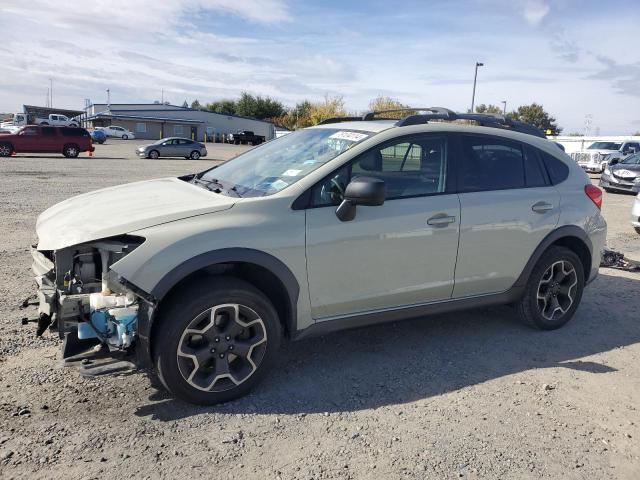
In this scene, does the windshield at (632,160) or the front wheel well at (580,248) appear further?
the windshield at (632,160)

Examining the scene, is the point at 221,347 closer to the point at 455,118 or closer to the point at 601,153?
the point at 455,118

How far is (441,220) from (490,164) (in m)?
0.84

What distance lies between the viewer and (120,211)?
11.7 ft

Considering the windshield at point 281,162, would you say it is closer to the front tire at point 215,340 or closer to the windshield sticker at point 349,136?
the windshield sticker at point 349,136

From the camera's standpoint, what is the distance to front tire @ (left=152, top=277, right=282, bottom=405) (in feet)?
10.6

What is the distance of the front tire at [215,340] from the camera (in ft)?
10.6

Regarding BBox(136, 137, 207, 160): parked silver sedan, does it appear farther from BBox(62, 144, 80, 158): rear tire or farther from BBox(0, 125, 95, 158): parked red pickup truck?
BBox(62, 144, 80, 158): rear tire

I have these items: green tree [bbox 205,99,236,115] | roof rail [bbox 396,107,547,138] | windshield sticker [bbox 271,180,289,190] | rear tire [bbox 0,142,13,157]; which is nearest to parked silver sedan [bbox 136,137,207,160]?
rear tire [bbox 0,142,13,157]

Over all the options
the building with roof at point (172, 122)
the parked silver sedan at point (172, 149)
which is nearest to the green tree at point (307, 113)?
the building with roof at point (172, 122)

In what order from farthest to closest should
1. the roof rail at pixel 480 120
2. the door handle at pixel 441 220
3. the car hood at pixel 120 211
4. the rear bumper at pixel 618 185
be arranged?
1. the rear bumper at pixel 618 185
2. the roof rail at pixel 480 120
3. the door handle at pixel 441 220
4. the car hood at pixel 120 211

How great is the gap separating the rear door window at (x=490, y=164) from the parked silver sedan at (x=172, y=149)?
97.1ft

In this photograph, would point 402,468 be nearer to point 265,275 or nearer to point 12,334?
point 265,275

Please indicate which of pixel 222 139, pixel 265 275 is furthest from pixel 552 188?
pixel 222 139

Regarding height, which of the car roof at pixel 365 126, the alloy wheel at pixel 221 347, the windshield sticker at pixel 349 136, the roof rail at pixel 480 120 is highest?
the roof rail at pixel 480 120
